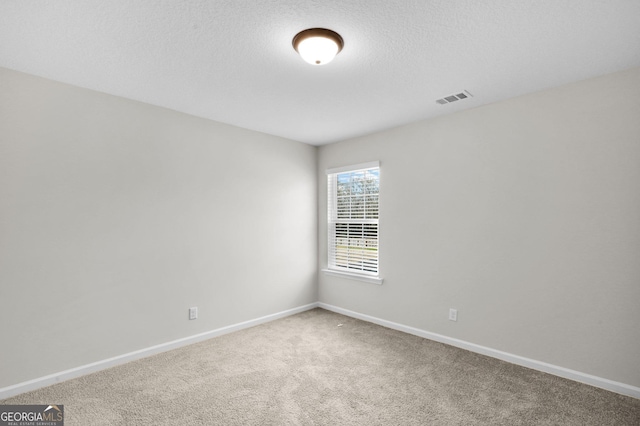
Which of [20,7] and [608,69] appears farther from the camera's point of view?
[608,69]

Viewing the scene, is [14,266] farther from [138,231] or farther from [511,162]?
[511,162]

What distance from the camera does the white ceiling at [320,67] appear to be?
1733 millimetres

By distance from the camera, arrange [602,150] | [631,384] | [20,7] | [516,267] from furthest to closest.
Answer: [516,267] < [602,150] < [631,384] < [20,7]

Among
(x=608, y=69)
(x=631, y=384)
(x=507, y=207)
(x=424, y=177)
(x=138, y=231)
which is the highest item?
(x=608, y=69)

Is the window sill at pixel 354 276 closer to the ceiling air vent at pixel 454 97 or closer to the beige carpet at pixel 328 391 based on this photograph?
the beige carpet at pixel 328 391

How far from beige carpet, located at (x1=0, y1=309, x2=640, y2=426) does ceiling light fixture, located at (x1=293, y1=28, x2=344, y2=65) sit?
7.95 ft

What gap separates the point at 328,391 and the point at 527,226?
7.48ft

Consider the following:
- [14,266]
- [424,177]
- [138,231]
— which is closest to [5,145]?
[14,266]

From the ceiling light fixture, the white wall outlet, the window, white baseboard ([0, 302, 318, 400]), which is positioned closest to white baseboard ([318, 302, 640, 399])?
the white wall outlet

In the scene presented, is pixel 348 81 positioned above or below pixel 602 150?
above

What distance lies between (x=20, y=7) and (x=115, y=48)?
484mm

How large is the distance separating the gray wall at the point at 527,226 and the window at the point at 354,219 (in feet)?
0.73

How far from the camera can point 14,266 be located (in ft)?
7.84

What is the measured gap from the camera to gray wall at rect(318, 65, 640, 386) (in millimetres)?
2414
